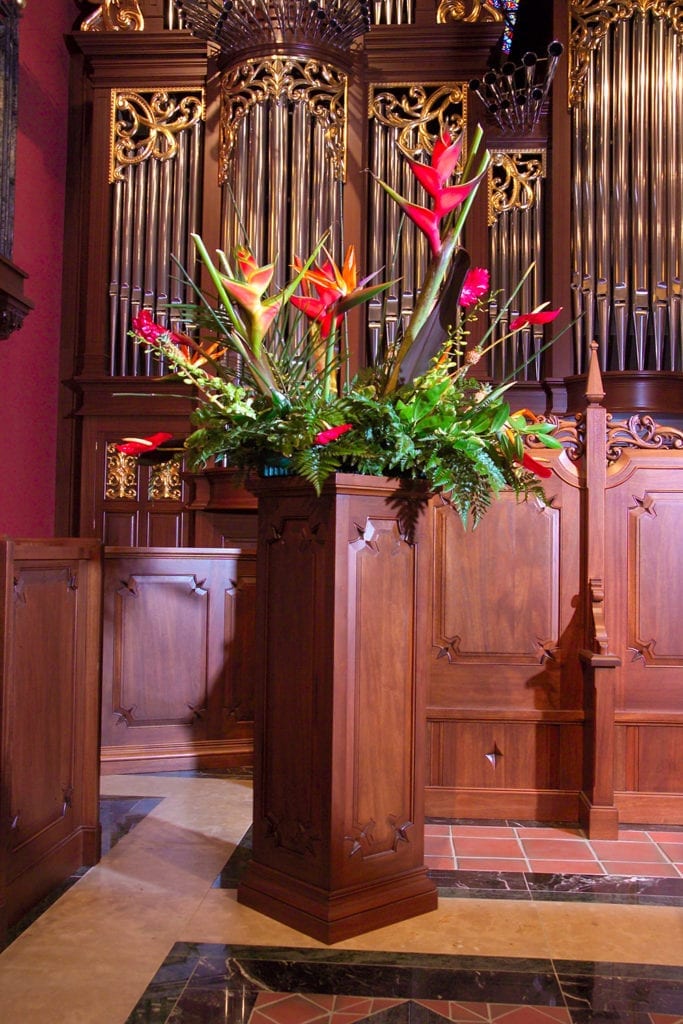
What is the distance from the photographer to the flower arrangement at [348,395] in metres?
2.20

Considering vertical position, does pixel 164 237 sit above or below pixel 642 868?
above

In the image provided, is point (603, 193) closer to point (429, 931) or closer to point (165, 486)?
point (165, 486)

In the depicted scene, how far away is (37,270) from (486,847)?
373cm

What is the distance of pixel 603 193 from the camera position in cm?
519

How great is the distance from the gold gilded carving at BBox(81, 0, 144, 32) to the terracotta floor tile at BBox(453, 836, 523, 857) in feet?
15.4

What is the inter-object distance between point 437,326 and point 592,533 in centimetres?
134

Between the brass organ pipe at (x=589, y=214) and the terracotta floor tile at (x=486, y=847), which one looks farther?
the brass organ pipe at (x=589, y=214)

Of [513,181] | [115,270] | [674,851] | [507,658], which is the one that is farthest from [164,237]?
[674,851]

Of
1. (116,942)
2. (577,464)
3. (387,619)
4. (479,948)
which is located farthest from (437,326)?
(116,942)

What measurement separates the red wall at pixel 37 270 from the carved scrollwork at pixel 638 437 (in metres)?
2.88

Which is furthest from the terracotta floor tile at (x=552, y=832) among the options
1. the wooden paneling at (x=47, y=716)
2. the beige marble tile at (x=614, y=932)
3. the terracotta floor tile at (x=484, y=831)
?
the wooden paneling at (x=47, y=716)

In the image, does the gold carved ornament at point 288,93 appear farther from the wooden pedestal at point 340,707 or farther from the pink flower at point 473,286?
the wooden pedestal at point 340,707

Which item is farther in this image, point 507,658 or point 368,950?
point 507,658

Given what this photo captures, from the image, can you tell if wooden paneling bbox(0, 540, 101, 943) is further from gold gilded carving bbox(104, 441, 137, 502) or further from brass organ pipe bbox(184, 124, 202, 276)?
brass organ pipe bbox(184, 124, 202, 276)
